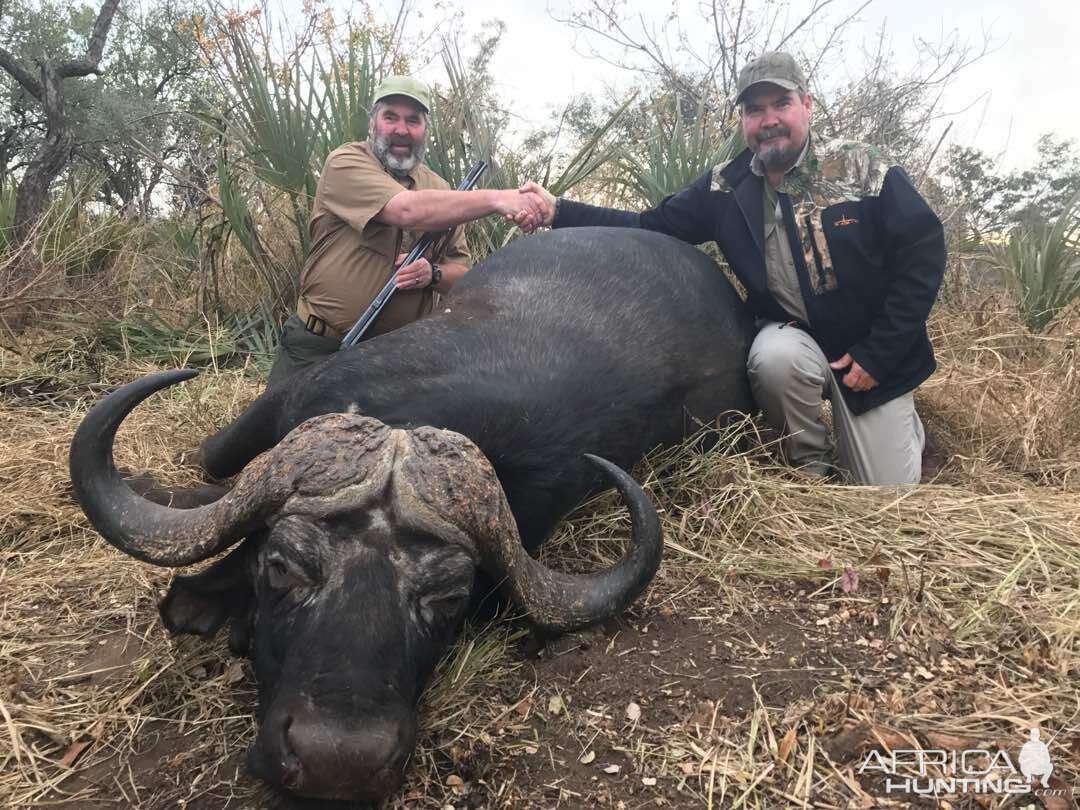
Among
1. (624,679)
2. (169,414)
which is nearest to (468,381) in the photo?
(624,679)

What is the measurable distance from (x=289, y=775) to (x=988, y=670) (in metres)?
1.92

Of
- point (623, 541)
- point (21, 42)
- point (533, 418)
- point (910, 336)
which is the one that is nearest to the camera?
point (533, 418)

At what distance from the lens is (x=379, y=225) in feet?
14.8

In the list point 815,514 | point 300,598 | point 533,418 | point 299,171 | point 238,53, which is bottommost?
point 815,514

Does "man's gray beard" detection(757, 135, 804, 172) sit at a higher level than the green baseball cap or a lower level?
lower

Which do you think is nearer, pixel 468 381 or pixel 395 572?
pixel 395 572

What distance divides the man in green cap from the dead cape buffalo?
100 centimetres

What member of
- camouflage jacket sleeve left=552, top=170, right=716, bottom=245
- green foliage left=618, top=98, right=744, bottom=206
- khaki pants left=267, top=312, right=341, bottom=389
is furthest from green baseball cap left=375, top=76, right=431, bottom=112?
green foliage left=618, top=98, right=744, bottom=206

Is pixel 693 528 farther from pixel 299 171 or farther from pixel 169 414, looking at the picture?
pixel 299 171

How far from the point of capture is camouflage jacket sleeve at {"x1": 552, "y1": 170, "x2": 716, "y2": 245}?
4.39 metres

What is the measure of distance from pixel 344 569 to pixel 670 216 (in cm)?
306

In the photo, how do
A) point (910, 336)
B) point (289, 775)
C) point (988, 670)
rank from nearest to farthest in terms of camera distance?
1. point (289, 775)
2. point (988, 670)
3. point (910, 336)

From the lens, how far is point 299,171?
5367 millimetres

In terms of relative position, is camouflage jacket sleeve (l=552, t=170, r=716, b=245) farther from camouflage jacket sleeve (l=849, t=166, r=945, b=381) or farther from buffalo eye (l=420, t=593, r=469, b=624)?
buffalo eye (l=420, t=593, r=469, b=624)
